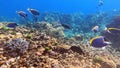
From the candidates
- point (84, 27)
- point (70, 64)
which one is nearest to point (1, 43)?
point (70, 64)

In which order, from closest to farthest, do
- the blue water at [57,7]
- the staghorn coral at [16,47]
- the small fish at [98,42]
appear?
the staghorn coral at [16,47]
the small fish at [98,42]
the blue water at [57,7]

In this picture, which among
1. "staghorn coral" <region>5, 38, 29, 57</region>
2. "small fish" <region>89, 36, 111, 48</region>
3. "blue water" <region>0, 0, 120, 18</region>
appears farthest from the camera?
"blue water" <region>0, 0, 120, 18</region>

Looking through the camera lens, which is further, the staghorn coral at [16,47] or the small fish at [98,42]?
the small fish at [98,42]

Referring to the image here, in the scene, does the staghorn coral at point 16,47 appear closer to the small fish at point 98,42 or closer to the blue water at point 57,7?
the small fish at point 98,42

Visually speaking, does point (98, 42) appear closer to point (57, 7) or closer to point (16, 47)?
point (16, 47)

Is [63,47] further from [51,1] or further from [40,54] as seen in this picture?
[51,1]

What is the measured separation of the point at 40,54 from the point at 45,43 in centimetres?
82

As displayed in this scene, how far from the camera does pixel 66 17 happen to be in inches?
930

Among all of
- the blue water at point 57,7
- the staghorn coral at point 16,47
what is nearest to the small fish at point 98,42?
the staghorn coral at point 16,47

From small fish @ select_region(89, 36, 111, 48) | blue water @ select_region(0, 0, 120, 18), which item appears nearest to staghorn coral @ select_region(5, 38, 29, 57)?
small fish @ select_region(89, 36, 111, 48)

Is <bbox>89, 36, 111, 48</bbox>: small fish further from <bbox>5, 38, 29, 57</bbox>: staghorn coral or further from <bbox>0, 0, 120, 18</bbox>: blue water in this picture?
<bbox>0, 0, 120, 18</bbox>: blue water

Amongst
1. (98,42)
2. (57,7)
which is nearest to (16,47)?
(98,42)

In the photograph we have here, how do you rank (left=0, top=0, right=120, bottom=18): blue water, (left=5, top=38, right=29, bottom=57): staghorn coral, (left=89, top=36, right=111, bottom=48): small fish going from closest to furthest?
(left=5, top=38, right=29, bottom=57): staghorn coral, (left=89, top=36, right=111, bottom=48): small fish, (left=0, top=0, right=120, bottom=18): blue water

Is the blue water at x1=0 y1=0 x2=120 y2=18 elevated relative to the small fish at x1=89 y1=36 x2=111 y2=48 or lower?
elevated
